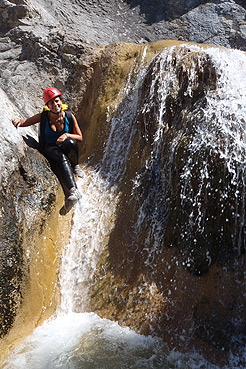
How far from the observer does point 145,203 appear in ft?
14.3

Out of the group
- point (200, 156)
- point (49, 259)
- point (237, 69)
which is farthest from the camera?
point (237, 69)

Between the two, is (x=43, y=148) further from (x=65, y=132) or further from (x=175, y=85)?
(x=175, y=85)

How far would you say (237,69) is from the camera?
449cm

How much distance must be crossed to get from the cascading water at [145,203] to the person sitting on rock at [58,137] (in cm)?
27

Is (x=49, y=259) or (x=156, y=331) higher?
(x=49, y=259)

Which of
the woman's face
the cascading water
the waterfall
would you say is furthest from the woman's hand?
the waterfall

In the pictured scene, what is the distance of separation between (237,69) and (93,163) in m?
2.16

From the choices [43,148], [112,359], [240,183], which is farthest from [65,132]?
[112,359]

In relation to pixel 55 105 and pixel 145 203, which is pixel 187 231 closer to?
pixel 145 203

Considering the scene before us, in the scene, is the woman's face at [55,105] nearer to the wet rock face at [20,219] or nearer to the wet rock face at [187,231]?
the wet rock face at [20,219]

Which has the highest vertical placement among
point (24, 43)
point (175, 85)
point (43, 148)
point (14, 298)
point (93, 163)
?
point (24, 43)

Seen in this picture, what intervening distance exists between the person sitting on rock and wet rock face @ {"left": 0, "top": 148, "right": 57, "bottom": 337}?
0.15 meters

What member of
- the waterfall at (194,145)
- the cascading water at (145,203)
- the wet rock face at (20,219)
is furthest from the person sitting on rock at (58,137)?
the waterfall at (194,145)

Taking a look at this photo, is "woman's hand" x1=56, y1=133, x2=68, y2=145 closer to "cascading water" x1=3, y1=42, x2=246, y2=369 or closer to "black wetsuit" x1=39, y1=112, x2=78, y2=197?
"black wetsuit" x1=39, y1=112, x2=78, y2=197
